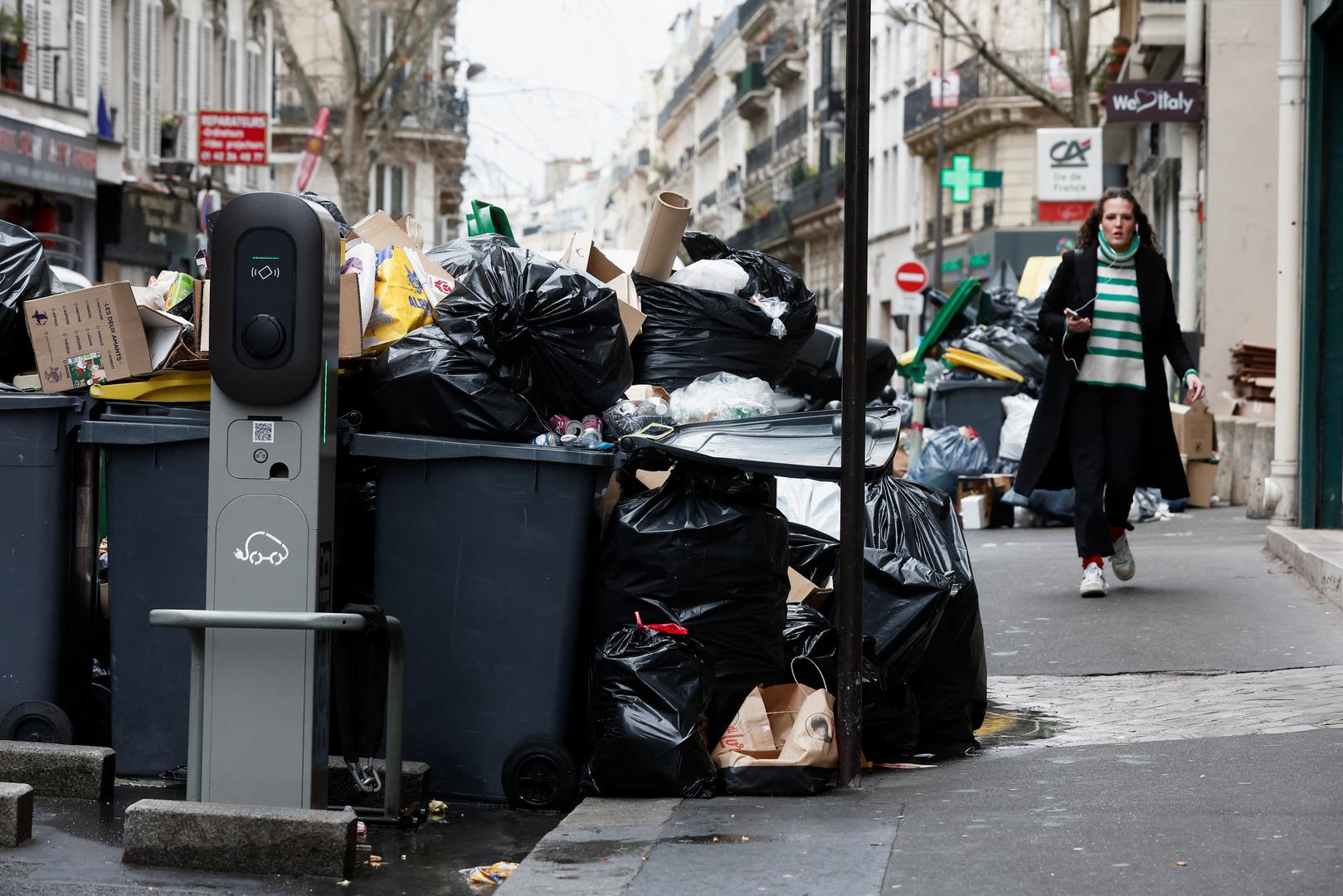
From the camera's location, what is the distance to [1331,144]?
9.23m

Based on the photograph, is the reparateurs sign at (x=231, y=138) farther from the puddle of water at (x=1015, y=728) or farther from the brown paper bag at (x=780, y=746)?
the brown paper bag at (x=780, y=746)

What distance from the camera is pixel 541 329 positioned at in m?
4.91

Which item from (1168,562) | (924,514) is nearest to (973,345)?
(1168,562)

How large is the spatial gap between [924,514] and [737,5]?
277ft

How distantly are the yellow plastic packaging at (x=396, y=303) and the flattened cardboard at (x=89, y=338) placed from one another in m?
0.52

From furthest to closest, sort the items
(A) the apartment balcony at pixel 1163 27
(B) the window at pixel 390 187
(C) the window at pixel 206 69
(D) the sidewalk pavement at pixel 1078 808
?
(B) the window at pixel 390 187 → (C) the window at pixel 206 69 → (A) the apartment balcony at pixel 1163 27 → (D) the sidewalk pavement at pixel 1078 808

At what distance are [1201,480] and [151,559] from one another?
10720 millimetres

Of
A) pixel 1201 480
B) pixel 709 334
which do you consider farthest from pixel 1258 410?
pixel 709 334

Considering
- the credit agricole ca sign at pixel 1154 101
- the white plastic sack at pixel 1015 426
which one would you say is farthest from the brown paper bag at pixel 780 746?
the credit agricole ca sign at pixel 1154 101

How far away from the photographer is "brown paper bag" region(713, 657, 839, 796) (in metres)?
4.62

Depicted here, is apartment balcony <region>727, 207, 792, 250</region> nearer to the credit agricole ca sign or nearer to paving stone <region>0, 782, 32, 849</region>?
the credit agricole ca sign

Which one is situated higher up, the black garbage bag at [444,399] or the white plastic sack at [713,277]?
the white plastic sack at [713,277]

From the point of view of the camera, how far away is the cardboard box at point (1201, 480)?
14.0m

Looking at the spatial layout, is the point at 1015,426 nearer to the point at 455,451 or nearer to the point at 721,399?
the point at 721,399
